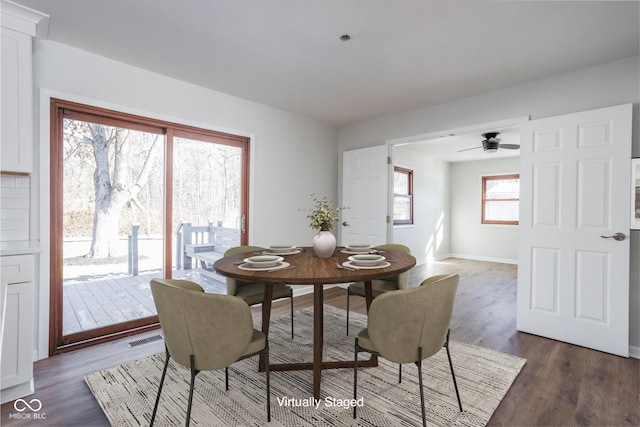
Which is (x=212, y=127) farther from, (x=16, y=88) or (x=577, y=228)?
(x=577, y=228)

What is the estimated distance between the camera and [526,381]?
7.26 feet

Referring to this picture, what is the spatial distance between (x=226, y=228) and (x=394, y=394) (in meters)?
2.64

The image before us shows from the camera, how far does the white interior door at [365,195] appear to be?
14.6ft

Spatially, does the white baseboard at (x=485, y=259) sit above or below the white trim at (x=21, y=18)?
below

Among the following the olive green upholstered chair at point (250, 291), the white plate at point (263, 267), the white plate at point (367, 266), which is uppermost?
the white plate at point (367, 266)

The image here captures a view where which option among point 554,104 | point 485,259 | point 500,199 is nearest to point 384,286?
point 554,104

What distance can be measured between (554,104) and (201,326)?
3.64m

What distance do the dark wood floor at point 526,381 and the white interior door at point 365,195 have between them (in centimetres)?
156

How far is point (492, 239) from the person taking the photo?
292 inches

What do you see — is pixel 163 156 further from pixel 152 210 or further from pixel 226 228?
A: pixel 226 228

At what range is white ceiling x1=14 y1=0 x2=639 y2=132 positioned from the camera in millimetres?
2084

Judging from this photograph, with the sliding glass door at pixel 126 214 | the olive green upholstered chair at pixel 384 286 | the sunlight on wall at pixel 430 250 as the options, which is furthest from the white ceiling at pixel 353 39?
the sunlight on wall at pixel 430 250

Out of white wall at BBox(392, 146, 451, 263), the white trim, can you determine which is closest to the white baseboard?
white wall at BBox(392, 146, 451, 263)

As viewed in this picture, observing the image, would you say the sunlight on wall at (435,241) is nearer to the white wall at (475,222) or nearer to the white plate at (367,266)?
the white wall at (475,222)
